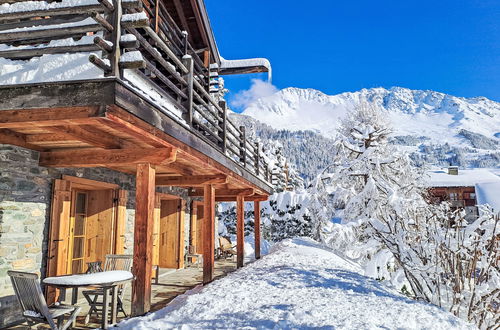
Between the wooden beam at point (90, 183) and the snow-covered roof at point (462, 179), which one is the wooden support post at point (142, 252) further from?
the snow-covered roof at point (462, 179)

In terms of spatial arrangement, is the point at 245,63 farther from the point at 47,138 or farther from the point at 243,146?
the point at 47,138

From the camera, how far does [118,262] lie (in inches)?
229

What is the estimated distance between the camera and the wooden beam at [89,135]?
159 inches

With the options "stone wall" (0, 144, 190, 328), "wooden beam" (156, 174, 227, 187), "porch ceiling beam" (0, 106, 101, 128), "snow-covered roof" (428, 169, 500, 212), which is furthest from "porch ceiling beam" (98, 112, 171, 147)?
"snow-covered roof" (428, 169, 500, 212)

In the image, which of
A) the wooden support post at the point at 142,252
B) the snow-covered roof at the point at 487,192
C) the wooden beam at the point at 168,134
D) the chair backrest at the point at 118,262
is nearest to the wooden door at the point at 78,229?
the chair backrest at the point at 118,262

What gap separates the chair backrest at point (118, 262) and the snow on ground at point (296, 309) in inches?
43.1

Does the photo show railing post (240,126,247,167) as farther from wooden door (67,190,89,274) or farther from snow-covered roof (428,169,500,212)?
snow-covered roof (428,169,500,212)

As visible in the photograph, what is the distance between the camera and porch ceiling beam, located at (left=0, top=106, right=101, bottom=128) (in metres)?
3.27

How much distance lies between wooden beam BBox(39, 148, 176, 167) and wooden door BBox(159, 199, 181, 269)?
5.60 meters

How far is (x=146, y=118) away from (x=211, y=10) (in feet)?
25.4

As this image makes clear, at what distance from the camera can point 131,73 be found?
4176 millimetres

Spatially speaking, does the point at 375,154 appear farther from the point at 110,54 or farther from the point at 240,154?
the point at 110,54

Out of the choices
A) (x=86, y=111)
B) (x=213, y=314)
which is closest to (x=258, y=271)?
A: (x=213, y=314)

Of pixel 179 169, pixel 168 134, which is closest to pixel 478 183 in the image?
pixel 179 169
